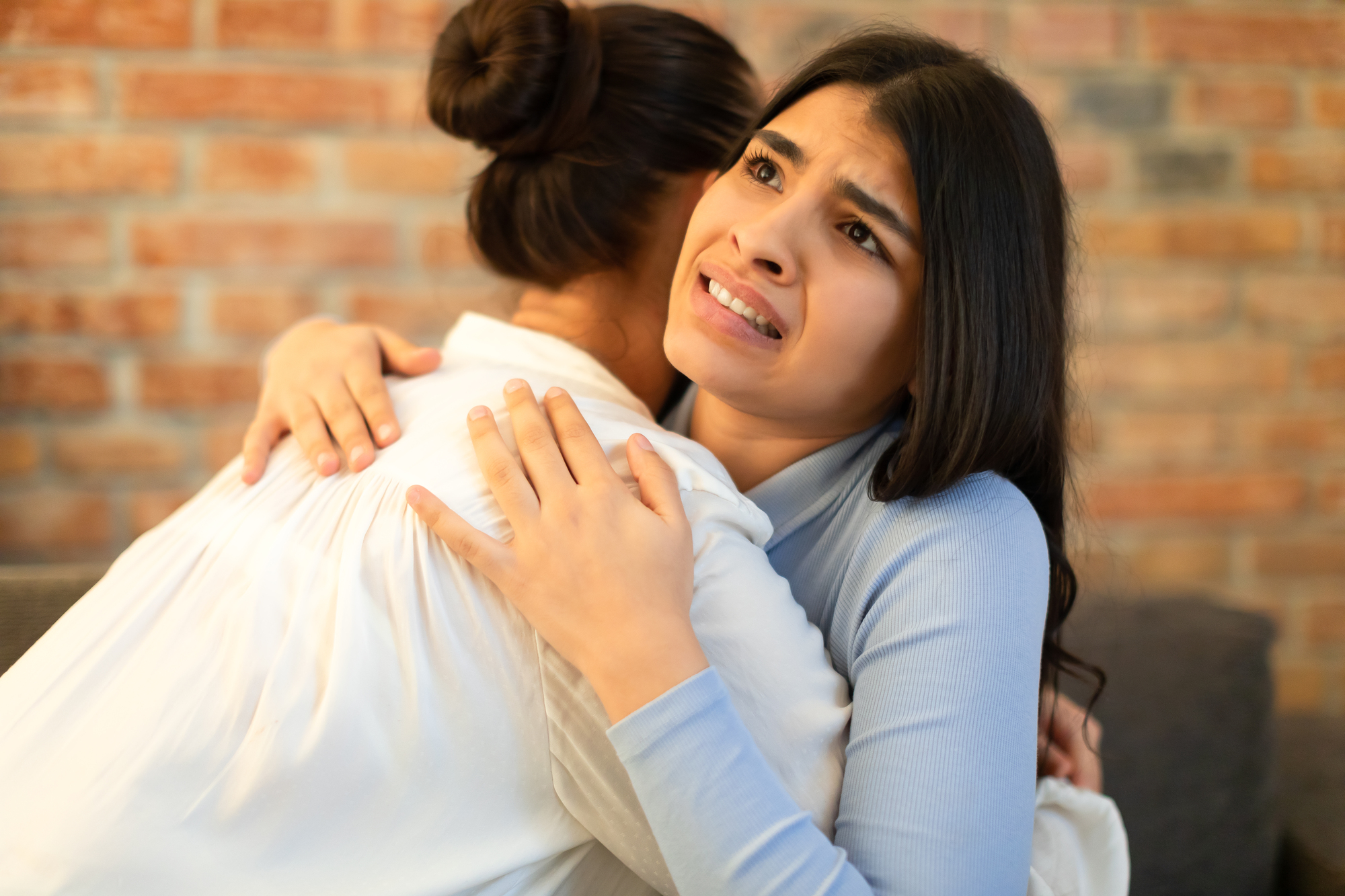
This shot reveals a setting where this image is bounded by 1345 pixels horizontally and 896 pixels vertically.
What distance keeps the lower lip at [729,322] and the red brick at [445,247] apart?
0.72 metres

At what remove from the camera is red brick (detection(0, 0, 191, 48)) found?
1.42 metres

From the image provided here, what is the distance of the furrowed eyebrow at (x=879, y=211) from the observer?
836 millimetres

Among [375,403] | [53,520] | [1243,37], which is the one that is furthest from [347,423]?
[1243,37]

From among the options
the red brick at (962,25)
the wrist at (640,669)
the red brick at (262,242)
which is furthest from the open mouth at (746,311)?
the red brick at (962,25)

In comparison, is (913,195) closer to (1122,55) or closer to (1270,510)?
(1122,55)

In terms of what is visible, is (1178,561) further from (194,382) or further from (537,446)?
(194,382)

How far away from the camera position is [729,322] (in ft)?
2.86

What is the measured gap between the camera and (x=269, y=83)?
57.0 inches

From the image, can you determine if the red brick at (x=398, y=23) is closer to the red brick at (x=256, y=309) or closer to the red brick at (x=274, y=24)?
the red brick at (x=274, y=24)

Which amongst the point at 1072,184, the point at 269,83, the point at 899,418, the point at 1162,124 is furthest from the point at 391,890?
the point at 1162,124

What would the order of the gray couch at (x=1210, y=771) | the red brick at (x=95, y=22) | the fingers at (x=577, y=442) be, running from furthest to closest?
the red brick at (x=95, y=22) < the gray couch at (x=1210, y=771) < the fingers at (x=577, y=442)

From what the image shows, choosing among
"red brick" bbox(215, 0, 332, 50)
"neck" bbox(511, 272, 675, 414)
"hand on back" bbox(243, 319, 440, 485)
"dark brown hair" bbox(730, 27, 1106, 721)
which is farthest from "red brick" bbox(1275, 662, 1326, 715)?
"red brick" bbox(215, 0, 332, 50)

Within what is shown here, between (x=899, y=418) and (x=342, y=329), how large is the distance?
1.96 feet

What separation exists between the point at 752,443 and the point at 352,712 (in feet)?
1.63
